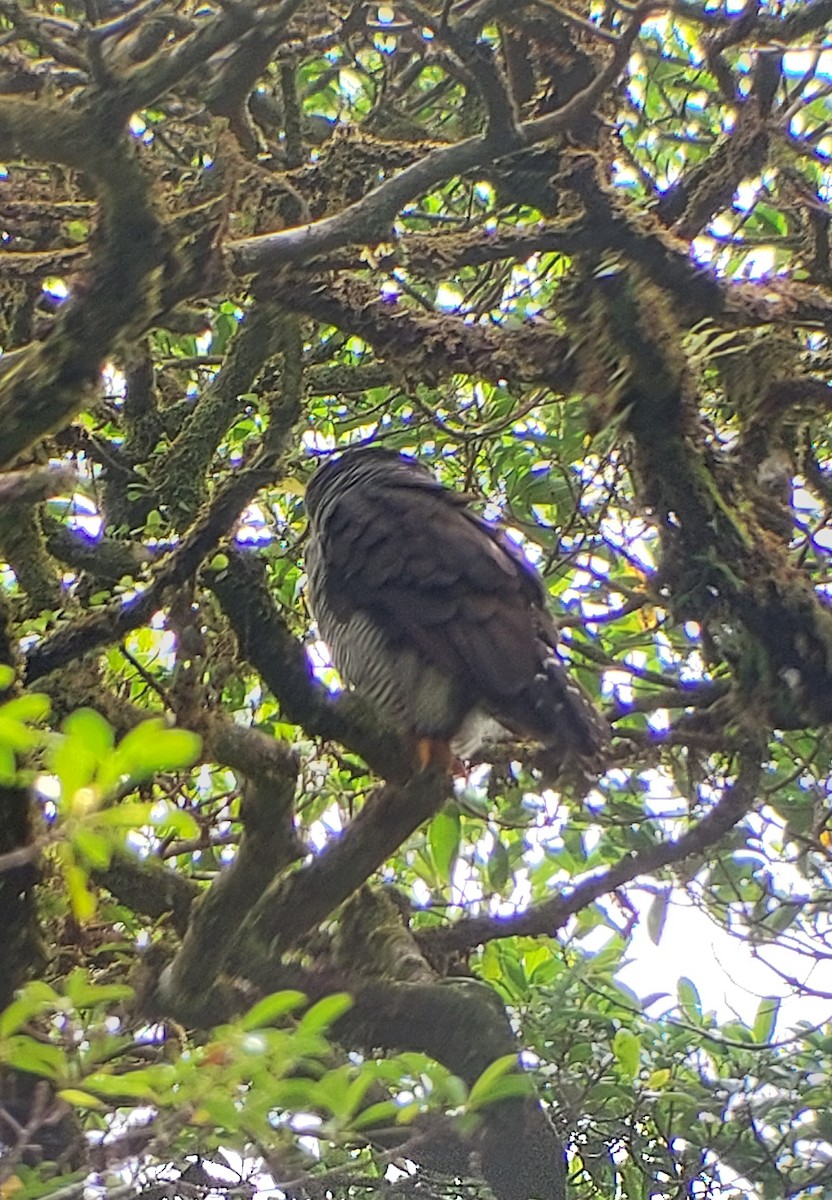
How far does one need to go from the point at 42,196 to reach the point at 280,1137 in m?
2.55

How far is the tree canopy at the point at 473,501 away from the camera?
215cm

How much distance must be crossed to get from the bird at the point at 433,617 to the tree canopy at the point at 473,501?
0.16 meters

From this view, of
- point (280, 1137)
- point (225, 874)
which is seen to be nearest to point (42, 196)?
point (225, 874)

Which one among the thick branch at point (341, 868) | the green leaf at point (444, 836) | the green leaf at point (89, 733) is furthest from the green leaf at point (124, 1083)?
the green leaf at point (444, 836)

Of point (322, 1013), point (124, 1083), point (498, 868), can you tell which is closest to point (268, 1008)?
point (322, 1013)

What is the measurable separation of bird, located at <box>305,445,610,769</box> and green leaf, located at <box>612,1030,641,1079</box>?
0.66 m

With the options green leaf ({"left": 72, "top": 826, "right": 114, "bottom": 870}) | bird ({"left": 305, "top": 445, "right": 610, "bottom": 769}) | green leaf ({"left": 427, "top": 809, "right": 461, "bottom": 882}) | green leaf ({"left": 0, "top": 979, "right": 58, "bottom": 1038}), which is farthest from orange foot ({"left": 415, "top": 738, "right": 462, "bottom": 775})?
green leaf ({"left": 72, "top": 826, "right": 114, "bottom": 870})

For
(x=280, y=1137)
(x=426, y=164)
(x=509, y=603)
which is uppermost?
(x=426, y=164)

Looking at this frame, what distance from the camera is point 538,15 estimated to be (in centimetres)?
293

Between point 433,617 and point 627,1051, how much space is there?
1.11 metres

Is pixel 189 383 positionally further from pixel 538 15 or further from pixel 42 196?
pixel 538 15

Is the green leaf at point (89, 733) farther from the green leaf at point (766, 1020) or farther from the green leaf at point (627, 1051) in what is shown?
the green leaf at point (766, 1020)

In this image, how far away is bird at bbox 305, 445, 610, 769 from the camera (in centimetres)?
275

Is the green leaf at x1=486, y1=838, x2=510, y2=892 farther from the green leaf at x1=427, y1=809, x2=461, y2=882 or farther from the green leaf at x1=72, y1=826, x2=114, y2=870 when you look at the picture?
the green leaf at x1=72, y1=826, x2=114, y2=870
